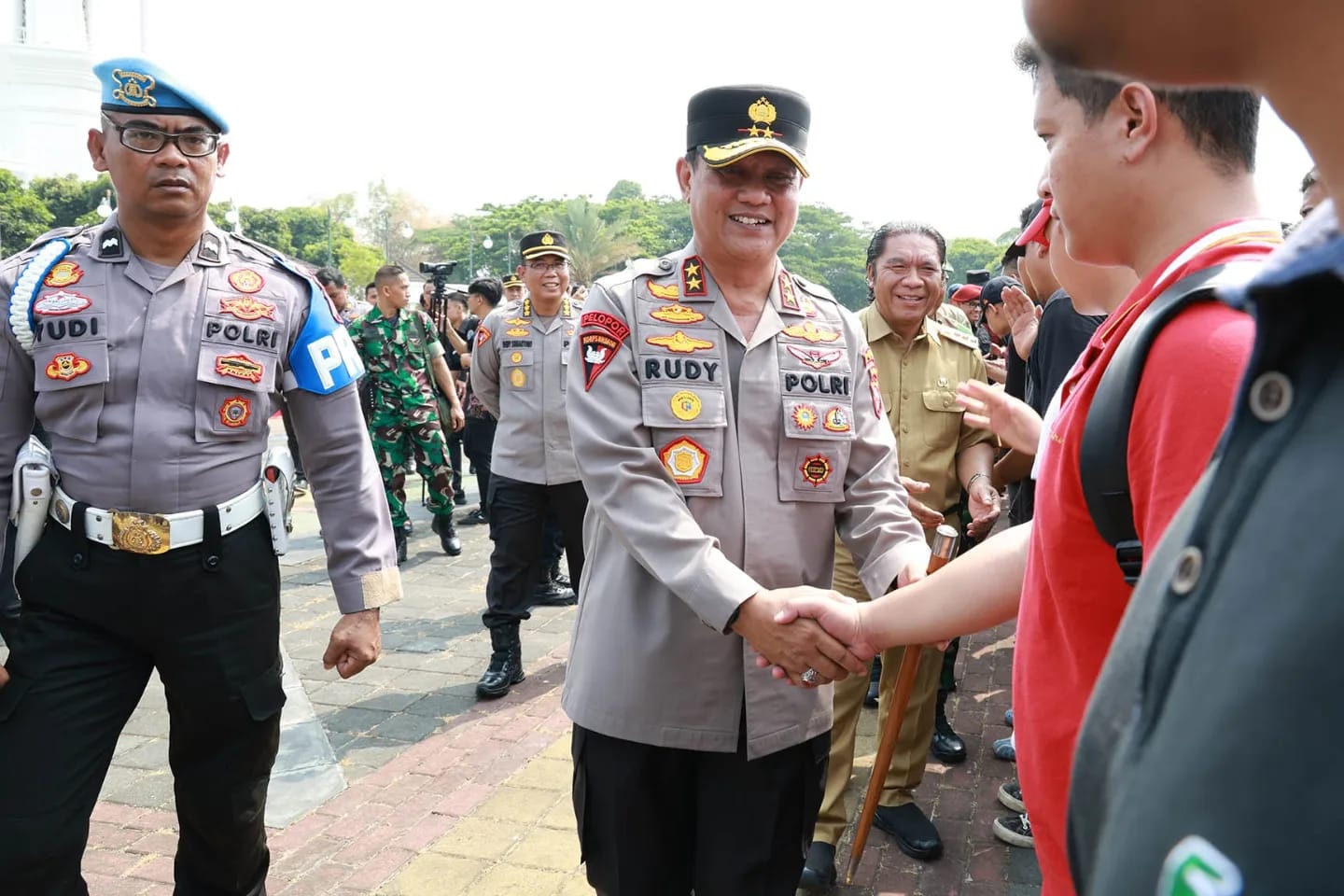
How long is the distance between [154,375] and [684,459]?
4.68ft

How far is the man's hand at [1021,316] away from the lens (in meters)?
4.02

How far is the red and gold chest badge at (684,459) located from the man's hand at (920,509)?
2.21ft

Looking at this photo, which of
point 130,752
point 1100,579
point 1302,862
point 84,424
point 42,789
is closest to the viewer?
point 1302,862

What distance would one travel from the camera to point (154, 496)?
2607 mm

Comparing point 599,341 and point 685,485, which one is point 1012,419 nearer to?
point 685,485

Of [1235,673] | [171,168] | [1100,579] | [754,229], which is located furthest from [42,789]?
[1235,673]

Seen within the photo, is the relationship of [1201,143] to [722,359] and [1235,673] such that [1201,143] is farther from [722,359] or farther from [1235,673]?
[722,359]

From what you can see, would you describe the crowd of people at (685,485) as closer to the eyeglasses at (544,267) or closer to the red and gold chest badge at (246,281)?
the red and gold chest badge at (246,281)

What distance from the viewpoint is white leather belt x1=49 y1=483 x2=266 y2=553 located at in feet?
8.39

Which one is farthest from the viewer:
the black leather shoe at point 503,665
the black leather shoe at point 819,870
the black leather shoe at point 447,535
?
the black leather shoe at point 447,535

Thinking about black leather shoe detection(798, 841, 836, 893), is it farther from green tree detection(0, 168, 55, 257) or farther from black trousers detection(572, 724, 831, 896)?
green tree detection(0, 168, 55, 257)

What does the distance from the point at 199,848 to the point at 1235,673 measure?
2866 millimetres

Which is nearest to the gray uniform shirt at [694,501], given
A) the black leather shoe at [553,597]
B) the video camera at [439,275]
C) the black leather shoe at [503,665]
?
the black leather shoe at [503,665]

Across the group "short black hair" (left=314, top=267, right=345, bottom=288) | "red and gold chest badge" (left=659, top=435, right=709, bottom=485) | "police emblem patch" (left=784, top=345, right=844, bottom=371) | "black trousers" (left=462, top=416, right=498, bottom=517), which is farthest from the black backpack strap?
"short black hair" (left=314, top=267, right=345, bottom=288)
